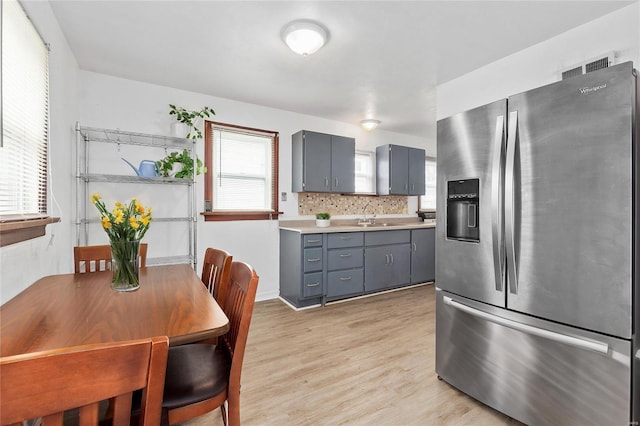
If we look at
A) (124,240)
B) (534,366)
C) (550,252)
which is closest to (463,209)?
(550,252)

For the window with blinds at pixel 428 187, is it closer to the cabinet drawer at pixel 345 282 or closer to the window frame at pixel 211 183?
the cabinet drawer at pixel 345 282

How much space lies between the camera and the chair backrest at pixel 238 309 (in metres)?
1.20

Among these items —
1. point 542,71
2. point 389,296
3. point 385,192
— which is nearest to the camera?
point 542,71

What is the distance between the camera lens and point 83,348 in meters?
0.57

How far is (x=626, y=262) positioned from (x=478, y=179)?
77cm

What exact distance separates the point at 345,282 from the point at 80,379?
341 centimetres

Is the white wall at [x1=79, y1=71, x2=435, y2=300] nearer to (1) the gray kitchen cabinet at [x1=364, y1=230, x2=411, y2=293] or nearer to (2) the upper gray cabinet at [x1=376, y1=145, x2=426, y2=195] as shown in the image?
(2) the upper gray cabinet at [x1=376, y1=145, x2=426, y2=195]

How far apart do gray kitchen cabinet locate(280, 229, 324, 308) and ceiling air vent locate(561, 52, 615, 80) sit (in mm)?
2615

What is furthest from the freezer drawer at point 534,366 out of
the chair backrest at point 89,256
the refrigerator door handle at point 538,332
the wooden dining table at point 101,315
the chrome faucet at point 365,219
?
the chrome faucet at point 365,219

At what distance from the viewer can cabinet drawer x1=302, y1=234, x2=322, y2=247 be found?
3566 millimetres

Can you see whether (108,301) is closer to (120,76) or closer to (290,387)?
(290,387)

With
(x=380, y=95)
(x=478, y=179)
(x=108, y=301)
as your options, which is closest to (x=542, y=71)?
(x=478, y=179)

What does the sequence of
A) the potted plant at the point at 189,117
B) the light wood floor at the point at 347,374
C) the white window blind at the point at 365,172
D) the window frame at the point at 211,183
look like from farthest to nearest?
the white window blind at the point at 365,172
the window frame at the point at 211,183
the potted plant at the point at 189,117
the light wood floor at the point at 347,374

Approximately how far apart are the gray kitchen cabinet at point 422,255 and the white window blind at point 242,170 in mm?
2149
